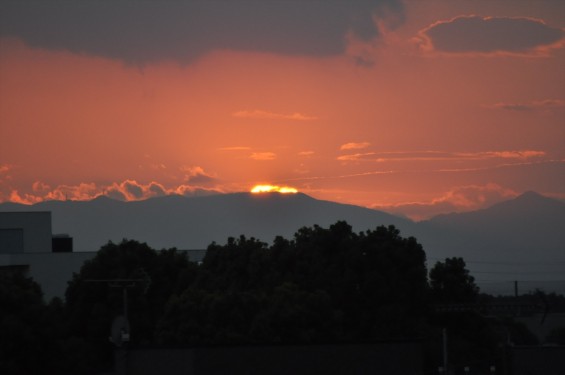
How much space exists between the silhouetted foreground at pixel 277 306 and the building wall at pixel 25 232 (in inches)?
712

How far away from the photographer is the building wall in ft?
312

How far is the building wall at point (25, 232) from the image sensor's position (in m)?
95.1

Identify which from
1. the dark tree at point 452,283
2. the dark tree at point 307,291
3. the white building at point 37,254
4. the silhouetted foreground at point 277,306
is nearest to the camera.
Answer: the silhouetted foreground at point 277,306

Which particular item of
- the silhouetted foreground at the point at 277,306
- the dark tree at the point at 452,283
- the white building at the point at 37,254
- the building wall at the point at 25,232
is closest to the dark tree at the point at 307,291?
the silhouetted foreground at the point at 277,306

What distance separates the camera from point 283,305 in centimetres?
6619

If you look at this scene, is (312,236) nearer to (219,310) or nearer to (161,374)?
(219,310)

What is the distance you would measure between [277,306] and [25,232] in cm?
3943

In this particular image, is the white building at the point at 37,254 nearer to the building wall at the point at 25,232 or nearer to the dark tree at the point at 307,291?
the building wall at the point at 25,232

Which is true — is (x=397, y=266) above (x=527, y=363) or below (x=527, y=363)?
above

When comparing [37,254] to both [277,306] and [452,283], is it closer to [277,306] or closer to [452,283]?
[277,306]

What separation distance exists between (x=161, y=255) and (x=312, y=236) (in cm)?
1280

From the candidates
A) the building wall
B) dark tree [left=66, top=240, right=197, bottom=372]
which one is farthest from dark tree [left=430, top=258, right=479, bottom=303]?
the building wall

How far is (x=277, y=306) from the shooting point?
6606 centimetres

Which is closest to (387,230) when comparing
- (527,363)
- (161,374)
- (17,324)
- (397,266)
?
(397,266)
